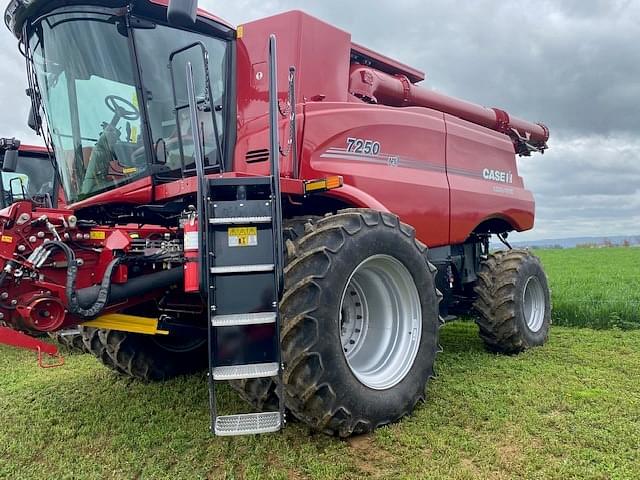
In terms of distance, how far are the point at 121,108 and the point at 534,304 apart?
17.0 feet

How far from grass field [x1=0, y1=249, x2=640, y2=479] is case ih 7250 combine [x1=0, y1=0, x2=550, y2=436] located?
0.83 feet

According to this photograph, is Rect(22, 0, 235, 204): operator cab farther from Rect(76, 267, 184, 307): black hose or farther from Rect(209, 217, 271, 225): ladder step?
Rect(209, 217, 271, 225): ladder step

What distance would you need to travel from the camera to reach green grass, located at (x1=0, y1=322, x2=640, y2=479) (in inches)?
121

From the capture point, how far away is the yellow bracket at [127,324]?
3.78 meters

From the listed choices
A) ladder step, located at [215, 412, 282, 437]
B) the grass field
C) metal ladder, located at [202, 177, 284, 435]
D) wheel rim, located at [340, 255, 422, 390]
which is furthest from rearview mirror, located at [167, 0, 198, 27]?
the grass field

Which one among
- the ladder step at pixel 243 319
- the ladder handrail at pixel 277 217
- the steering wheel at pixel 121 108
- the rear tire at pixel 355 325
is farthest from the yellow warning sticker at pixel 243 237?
the steering wheel at pixel 121 108

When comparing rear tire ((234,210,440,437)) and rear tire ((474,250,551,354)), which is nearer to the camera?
rear tire ((234,210,440,437))

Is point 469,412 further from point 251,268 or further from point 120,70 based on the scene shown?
point 120,70

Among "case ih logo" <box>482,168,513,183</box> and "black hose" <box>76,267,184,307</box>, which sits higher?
"case ih logo" <box>482,168,513,183</box>

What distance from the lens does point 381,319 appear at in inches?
161

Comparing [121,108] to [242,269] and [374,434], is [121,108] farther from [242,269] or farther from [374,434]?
[374,434]

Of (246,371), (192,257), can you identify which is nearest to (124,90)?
(192,257)

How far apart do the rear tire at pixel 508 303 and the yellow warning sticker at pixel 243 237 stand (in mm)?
3673

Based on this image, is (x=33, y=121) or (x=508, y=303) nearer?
(x=33, y=121)
